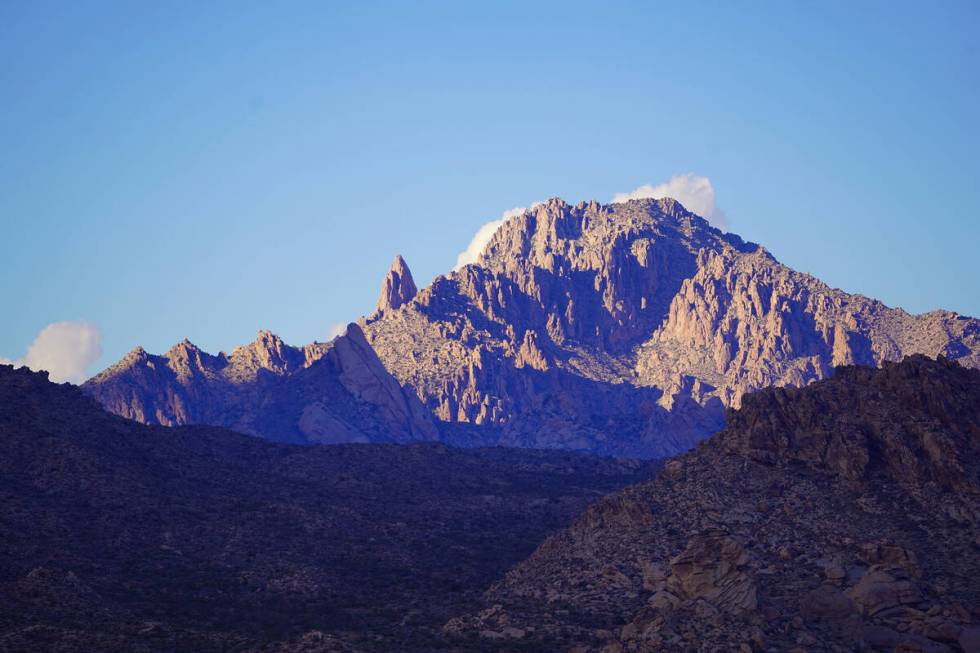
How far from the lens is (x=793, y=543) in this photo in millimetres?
92312

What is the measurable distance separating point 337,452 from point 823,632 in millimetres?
101993

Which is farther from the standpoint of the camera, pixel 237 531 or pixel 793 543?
pixel 237 531

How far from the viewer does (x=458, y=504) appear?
152875 millimetres

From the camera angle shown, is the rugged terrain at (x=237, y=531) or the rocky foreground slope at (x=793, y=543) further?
the rugged terrain at (x=237, y=531)

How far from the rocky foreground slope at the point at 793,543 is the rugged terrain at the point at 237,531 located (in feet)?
32.4

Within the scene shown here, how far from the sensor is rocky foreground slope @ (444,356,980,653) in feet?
262

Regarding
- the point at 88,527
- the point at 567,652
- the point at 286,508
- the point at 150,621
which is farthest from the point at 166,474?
the point at 567,652

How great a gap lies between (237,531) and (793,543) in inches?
2087

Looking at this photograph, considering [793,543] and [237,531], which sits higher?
[237,531]

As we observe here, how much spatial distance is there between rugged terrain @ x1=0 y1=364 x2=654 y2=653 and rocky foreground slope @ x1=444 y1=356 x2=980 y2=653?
9.87 meters

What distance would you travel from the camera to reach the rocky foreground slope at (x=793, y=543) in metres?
79.8

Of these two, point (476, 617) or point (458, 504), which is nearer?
point (476, 617)

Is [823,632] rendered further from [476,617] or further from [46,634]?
[46,634]

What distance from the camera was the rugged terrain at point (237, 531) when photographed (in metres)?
88.6
